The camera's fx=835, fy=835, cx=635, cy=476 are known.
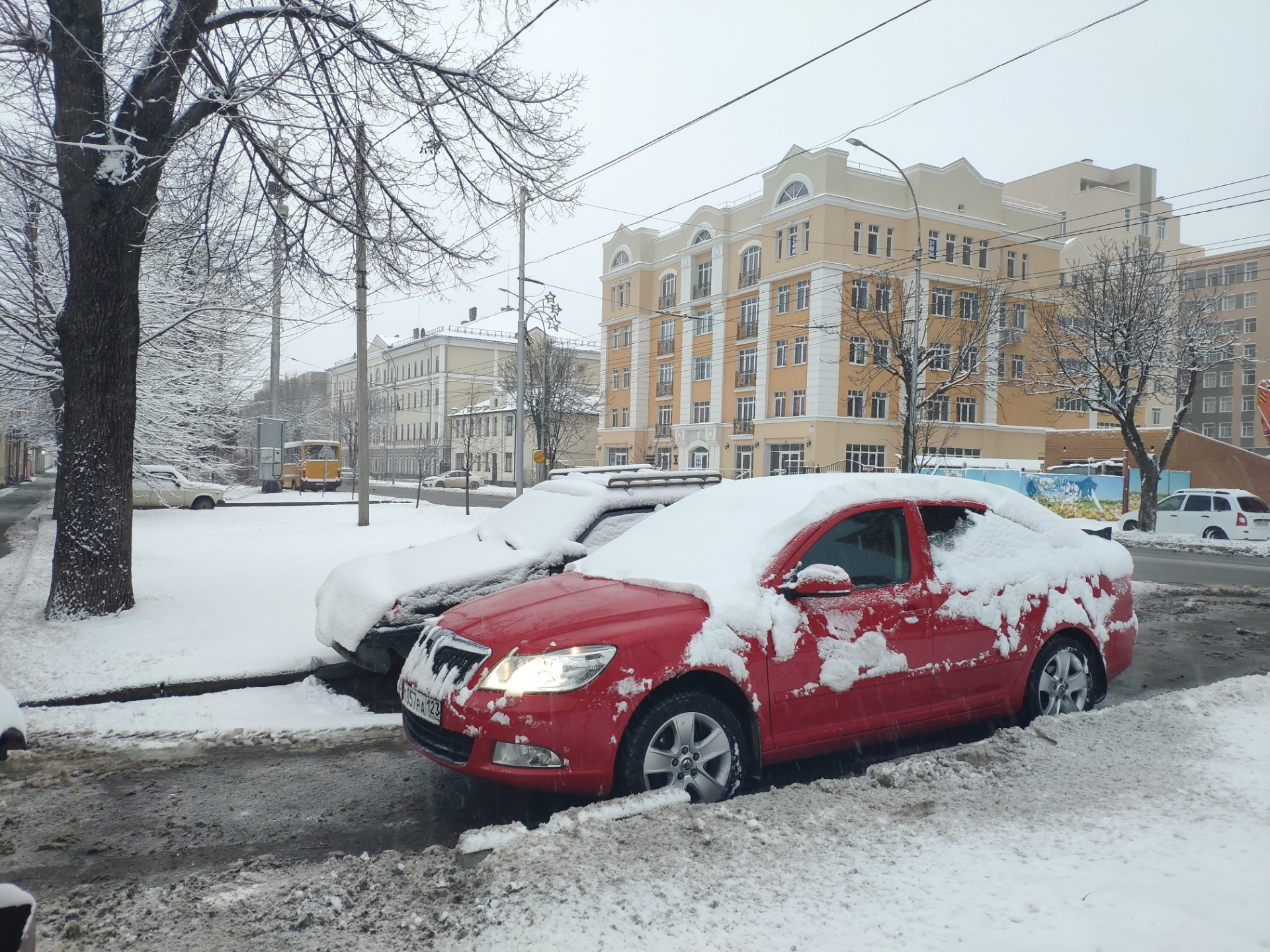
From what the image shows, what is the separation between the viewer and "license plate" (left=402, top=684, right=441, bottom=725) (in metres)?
3.95

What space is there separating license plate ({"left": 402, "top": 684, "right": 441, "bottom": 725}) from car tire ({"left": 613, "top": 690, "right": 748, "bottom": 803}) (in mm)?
933

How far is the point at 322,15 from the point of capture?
8.39 meters

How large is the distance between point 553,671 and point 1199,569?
1643 centimetres

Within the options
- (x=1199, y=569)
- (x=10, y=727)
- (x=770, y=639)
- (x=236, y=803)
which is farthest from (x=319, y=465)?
(x=10, y=727)

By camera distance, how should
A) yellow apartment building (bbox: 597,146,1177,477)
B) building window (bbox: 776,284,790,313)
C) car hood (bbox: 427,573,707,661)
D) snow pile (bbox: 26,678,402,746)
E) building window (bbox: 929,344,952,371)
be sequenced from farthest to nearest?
building window (bbox: 776,284,790,313)
yellow apartment building (bbox: 597,146,1177,477)
building window (bbox: 929,344,952,371)
snow pile (bbox: 26,678,402,746)
car hood (bbox: 427,573,707,661)

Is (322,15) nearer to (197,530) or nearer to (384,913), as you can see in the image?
(384,913)

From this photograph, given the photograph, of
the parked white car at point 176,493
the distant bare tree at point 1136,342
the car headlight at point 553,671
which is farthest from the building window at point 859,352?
the car headlight at point 553,671

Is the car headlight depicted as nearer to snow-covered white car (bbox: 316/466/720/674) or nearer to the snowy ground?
the snowy ground

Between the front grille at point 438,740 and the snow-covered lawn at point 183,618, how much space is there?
3004 millimetres

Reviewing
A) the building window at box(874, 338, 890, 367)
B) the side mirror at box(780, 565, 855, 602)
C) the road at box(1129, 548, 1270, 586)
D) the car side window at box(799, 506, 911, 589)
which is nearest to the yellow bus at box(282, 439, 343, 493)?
the building window at box(874, 338, 890, 367)

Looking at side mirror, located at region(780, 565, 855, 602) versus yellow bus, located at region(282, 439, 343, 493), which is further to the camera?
yellow bus, located at region(282, 439, 343, 493)

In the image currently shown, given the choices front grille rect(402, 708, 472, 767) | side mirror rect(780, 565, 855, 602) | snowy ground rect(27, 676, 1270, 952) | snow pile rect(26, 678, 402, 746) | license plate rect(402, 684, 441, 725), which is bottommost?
snow pile rect(26, 678, 402, 746)

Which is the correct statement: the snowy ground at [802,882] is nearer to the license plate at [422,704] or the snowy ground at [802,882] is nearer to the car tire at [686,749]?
the car tire at [686,749]

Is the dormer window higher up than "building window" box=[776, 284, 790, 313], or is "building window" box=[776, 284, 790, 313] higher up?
the dormer window
